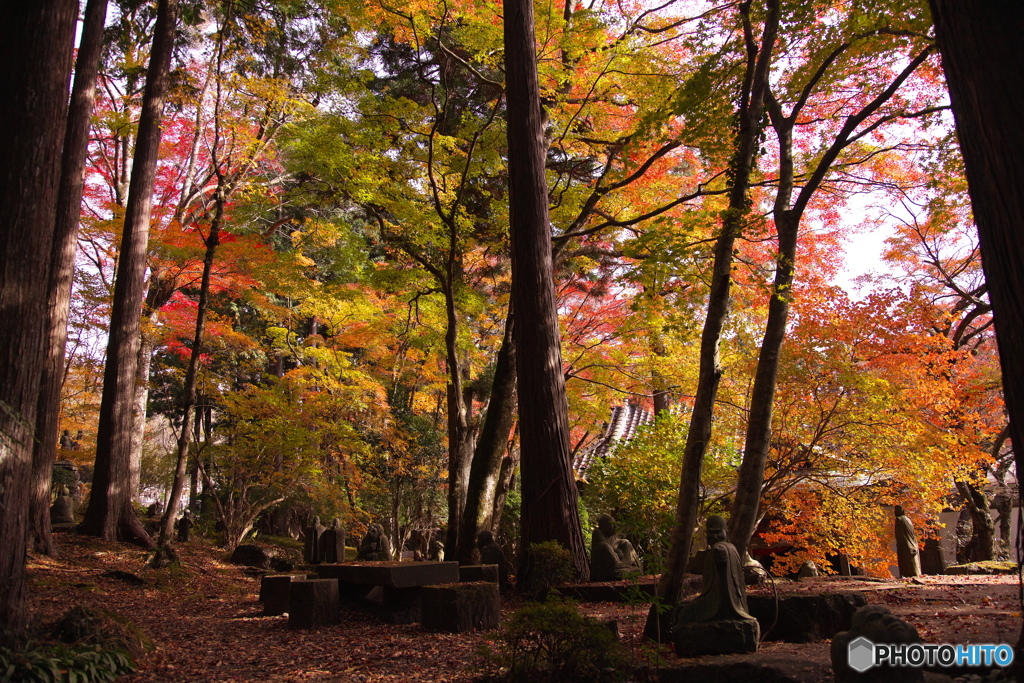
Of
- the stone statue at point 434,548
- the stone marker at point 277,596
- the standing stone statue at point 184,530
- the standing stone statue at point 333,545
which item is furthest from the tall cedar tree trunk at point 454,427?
the standing stone statue at point 184,530

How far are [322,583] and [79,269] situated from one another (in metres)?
14.5

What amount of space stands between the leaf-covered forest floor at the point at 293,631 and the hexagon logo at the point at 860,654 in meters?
0.32

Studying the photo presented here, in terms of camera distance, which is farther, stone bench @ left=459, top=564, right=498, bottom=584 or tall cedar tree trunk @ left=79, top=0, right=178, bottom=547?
tall cedar tree trunk @ left=79, top=0, right=178, bottom=547

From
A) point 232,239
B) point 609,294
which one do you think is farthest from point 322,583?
point 609,294

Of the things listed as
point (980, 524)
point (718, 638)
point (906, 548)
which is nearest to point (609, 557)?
point (718, 638)

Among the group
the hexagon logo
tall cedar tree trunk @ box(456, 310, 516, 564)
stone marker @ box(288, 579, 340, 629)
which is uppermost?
tall cedar tree trunk @ box(456, 310, 516, 564)

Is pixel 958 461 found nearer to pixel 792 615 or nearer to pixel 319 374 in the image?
pixel 792 615

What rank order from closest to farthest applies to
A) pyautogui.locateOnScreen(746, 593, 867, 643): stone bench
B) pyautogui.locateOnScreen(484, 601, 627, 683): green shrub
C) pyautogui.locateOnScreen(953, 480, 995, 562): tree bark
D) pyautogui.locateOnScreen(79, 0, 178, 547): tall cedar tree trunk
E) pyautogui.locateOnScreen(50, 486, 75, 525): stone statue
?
1. pyautogui.locateOnScreen(484, 601, 627, 683): green shrub
2. pyautogui.locateOnScreen(746, 593, 867, 643): stone bench
3. pyautogui.locateOnScreen(79, 0, 178, 547): tall cedar tree trunk
4. pyautogui.locateOnScreen(50, 486, 75, 525): stone statue
5. pyautogui.locateOnScreen(953, 480, 995, 562): tree bark

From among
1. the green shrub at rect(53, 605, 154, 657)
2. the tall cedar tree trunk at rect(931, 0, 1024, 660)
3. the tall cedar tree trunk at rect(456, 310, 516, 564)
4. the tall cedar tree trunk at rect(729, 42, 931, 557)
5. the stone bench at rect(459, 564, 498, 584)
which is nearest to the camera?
the tall cedar tree trunk at rect(931, 0, 1024, 660)

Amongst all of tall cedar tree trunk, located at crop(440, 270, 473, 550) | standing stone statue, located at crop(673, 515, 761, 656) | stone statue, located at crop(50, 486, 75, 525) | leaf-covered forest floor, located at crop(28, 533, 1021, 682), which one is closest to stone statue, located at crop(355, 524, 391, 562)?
tall cedar tree trunk, located at crop(440, 270, 473, 550)

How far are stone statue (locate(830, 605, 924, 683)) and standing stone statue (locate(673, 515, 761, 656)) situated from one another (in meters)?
1.14

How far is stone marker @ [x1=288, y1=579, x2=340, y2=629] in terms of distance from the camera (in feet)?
22.7

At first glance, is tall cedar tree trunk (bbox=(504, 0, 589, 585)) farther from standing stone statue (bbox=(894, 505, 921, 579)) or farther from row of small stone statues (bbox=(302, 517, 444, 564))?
standing stone statue (bbox=(894, 505, 921, 579))

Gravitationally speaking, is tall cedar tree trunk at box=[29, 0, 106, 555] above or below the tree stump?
above
